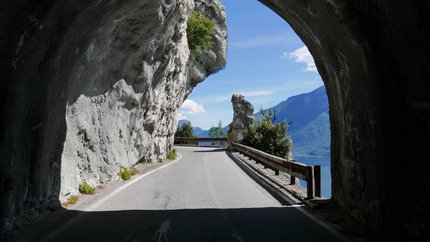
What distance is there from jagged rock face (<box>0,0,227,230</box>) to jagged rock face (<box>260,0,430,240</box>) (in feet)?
17.8

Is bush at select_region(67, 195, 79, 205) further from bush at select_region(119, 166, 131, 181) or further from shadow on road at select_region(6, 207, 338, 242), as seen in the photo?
bush at select_region(119, 166, 131, 181)

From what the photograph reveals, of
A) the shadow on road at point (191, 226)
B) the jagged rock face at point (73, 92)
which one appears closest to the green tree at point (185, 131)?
the jagged rock face at point (73, 92)

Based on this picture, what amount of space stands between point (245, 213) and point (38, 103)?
503cm

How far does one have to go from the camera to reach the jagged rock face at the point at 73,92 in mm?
7219

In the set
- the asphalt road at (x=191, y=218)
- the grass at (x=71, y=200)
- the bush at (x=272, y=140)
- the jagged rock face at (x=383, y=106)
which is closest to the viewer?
the jagged rock face at (x=383, y=106)

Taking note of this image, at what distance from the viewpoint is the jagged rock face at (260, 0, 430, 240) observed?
5859 mm

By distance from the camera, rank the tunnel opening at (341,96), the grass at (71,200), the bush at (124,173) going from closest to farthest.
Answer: the tunnel opening at (341,96)
the grass at (71,200)
the bush at (124,173)

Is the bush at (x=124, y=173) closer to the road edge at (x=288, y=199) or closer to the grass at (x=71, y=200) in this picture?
the grass at (x=71, y=200)

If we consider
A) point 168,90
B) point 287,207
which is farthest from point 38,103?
point 168,90

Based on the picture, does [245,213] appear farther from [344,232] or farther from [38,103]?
[38,103]

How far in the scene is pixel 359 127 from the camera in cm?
779

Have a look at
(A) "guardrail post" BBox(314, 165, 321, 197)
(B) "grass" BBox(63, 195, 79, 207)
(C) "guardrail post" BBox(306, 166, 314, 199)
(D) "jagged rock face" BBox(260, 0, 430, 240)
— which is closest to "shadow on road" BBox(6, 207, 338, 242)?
(B) "grass" BBox(63, 195, 79, 207)

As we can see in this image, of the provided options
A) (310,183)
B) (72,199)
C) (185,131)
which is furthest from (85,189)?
(185,131)

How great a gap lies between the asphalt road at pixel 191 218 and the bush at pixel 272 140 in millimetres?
20871
